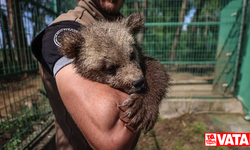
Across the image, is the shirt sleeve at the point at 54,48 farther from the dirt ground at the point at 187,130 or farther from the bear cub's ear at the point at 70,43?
the dirt ground at the point at 187,130

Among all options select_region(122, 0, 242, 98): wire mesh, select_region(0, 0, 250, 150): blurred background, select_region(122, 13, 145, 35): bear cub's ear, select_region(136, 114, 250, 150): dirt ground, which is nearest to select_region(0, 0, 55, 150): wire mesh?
select_region(0, 0, 250, 150): blurred background

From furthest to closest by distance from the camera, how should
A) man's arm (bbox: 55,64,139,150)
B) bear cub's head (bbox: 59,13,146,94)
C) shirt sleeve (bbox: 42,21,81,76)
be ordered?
Answer: bear cub's head (bbox: 59,13,146,94) → shirt sleeve (bbox: 42,21,81,76) → man's arm (bbox: 55,64,139,150)

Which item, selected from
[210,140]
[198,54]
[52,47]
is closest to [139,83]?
[52,47]

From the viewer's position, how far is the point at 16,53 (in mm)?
3906

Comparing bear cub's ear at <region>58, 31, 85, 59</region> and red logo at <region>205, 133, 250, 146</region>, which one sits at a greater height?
bear cub's ear at <region>58, 31, 85, 59</region>

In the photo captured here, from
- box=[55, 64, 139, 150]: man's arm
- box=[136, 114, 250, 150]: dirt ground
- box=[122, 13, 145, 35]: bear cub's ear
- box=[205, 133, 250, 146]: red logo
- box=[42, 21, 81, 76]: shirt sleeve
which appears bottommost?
box=[136, 114, 250, 150]: dirt ground

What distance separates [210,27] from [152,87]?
22.1 feet

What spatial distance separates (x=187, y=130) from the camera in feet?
19.3

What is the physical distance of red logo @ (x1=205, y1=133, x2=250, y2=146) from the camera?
15.7 feet

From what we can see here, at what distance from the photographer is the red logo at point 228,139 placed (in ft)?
15.7

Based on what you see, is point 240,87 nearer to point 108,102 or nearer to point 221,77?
point 221,77

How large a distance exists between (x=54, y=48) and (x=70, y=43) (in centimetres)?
16

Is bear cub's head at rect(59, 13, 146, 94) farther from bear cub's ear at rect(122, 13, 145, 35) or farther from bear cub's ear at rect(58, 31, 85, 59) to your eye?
bear cub's ear at rect(122, 13, 145, 35)

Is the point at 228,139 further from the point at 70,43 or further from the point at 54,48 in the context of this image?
the point at 54,48
